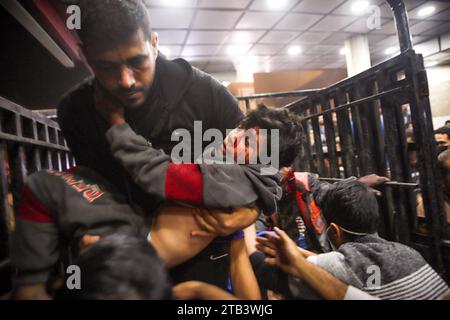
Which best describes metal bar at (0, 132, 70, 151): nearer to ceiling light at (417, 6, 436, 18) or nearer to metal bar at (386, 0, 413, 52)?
metal bar at (386, 0, 413, 52)

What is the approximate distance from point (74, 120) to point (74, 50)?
4.91 feet

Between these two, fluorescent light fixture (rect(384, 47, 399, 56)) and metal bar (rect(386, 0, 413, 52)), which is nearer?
metal bar (rect(386, 0, 413, 52))

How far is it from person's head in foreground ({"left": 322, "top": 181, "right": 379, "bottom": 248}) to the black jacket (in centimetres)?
73

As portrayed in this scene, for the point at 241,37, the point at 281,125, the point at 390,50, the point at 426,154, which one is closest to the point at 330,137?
the point at 426,154

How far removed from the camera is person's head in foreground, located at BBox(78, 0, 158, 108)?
84 centimetres

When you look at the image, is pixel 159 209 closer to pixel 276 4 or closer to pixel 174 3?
pixel 174 3

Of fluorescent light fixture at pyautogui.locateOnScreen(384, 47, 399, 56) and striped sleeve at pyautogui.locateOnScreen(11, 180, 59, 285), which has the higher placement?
fluorescent light fixture at pyautogui.locateOnScreen(384, 47, 399, 56)

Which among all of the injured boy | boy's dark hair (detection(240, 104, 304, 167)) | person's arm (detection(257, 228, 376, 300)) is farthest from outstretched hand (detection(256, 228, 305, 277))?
boy's dark hair (detection(240, 104, 304, 167))

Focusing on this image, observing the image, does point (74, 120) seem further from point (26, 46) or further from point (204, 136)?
point (26, 46)

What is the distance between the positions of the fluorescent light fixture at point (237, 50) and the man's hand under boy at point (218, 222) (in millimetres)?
5621

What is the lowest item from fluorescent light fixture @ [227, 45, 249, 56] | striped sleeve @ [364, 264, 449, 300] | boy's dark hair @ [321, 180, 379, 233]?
striped sleeve @ [364, 264, 449, 300]

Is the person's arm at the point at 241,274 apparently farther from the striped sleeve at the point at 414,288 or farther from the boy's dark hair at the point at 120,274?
the striped sleeve at the point at 414,288

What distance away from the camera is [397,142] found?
145 centimetres
